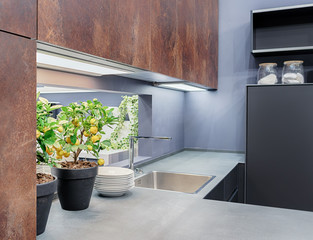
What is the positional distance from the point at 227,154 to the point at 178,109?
2.20 feet

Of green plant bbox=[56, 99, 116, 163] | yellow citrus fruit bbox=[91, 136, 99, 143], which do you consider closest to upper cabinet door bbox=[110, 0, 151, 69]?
green plant bbox=[56, 99, 116, 163]

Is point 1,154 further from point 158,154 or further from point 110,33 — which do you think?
point 158,154

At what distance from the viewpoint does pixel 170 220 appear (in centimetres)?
129

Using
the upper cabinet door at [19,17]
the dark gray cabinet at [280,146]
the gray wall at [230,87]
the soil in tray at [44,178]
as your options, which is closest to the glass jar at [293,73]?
the dark gray cabinet at [280,146]

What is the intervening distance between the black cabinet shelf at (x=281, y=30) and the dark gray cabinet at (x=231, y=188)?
1061 mm

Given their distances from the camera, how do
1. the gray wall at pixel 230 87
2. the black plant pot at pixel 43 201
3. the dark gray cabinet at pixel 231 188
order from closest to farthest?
1. the black plant pot at pixel 43 201
2. the dark gray cabinet at pixel 231 188
3. the gray wall at pixel 230 87

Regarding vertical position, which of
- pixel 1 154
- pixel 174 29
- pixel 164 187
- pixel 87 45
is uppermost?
pixel 174 29

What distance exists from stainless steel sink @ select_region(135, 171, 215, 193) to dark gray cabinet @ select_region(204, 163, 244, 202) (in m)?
0.15

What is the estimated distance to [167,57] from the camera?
184cm

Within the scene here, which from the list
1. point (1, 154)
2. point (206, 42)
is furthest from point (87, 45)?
point (206, 42)

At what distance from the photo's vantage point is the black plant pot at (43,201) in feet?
3.43

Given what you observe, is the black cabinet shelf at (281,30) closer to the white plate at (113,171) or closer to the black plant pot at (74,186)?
the white plate at (113,171)

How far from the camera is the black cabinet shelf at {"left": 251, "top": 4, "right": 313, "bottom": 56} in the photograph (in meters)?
2.77

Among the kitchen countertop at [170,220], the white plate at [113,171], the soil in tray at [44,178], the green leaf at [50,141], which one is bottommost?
the kitchen countertop at [170,220]
